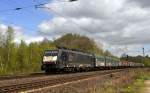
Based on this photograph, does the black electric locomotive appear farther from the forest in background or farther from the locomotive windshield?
the forest in background

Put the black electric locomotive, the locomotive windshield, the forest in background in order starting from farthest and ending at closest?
the forest in background < the locomotive windshield < the black electric locomotive

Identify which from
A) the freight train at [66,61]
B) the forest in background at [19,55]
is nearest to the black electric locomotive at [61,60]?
the freight train at [66,61]

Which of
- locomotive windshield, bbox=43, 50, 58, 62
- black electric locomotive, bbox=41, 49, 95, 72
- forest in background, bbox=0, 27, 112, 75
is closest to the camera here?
black electric locomotive, bbox=41, 49, 95, 72

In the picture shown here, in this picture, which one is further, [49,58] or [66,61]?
→ [66,61]

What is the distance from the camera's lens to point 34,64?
7412cm

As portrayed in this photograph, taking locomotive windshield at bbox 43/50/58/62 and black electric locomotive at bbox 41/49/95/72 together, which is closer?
black electric locomotive at bbox 41/49/95/72

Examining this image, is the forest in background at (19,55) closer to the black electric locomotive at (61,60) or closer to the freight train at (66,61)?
the freight train at (66,61)

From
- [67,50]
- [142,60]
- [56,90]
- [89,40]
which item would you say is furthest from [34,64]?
[142,60]

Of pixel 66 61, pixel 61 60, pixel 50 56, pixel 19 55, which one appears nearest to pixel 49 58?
pixel 50 56

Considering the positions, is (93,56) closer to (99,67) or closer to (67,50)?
(99,67)

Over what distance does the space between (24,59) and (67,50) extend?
30588mm

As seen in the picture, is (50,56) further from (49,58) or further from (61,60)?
(61,60)

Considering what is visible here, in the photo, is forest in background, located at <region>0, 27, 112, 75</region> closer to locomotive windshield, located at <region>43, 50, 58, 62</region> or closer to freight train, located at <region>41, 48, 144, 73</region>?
freight train, located at <region>41, 48, 144, 73</region>

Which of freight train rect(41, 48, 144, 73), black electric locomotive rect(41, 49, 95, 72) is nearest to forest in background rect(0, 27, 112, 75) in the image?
freight train rect(41, 48, 144, 73)
